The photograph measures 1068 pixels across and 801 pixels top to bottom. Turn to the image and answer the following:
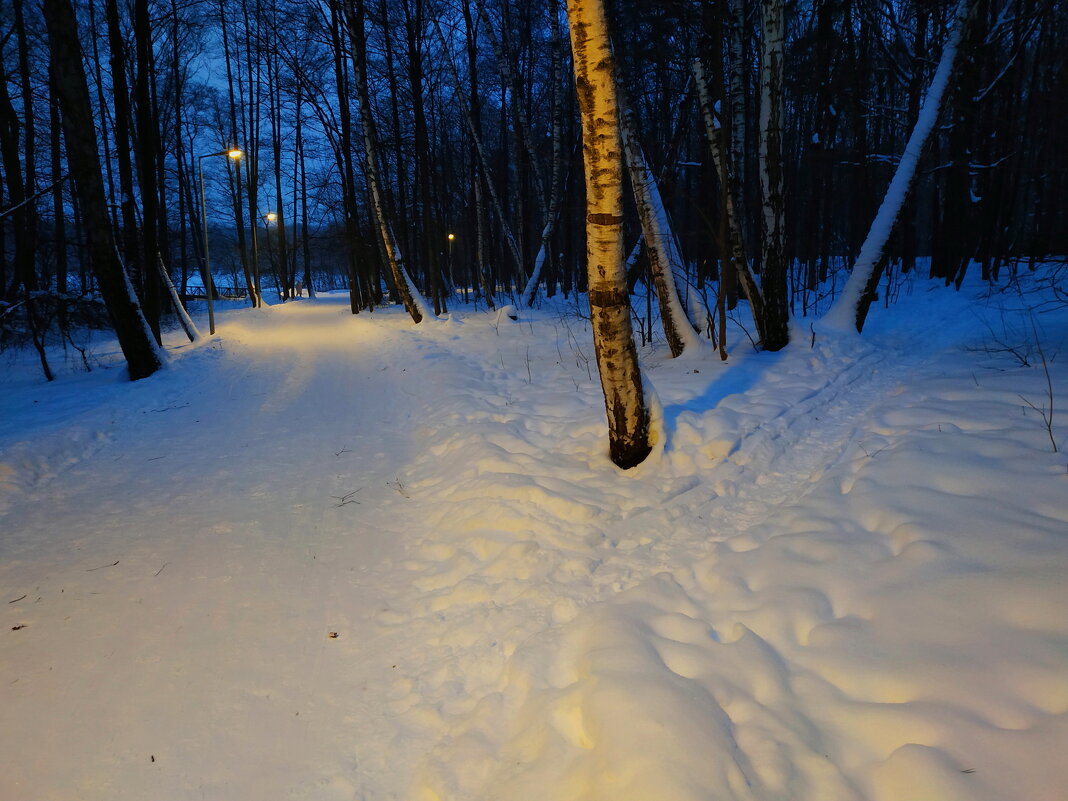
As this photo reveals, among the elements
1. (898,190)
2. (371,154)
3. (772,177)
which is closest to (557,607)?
(772,177)

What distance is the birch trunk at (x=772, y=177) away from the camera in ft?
24.4

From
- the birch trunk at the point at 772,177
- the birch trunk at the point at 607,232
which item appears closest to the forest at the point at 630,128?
the birch trunk at the point at 772,177

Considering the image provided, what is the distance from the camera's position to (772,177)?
790 cm

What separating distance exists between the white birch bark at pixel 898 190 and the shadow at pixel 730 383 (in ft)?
6.90

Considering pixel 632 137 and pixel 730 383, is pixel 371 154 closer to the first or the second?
pixel 632 137

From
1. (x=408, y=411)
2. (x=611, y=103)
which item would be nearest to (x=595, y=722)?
(x=611, y=103)

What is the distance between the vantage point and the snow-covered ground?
1977 millimetres

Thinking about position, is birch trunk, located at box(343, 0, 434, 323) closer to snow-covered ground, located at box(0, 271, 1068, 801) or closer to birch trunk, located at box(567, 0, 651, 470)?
snow-covered ground, located at box(0, 271, 1068, 801)

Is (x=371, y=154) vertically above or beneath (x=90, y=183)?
above

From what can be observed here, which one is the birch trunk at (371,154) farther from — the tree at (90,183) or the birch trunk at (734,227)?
the birch trunk at (734,227)

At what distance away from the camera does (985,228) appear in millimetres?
17562

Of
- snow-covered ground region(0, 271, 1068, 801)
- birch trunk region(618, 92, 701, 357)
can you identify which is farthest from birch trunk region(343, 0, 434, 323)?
snow-covered ground region(0, 271, 1068, 801)

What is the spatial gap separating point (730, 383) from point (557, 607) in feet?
14.5

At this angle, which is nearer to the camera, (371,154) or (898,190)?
(898,190)
